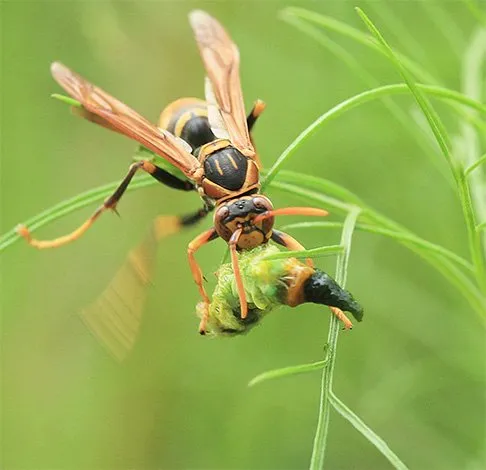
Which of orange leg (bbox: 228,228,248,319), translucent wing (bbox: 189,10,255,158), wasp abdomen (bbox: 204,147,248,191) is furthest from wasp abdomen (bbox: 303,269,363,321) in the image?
translucent wing (bbox: 189,10,255,158)

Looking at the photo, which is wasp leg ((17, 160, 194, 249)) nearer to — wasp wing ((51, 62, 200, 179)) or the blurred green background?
wasp wing ((51, 62, 200, 179))

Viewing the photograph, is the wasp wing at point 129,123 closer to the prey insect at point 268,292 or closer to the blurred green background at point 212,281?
the prey insect at point 268,292

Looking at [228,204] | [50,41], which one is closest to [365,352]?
[228,204]

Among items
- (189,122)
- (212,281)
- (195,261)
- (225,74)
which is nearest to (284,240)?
(195,261)

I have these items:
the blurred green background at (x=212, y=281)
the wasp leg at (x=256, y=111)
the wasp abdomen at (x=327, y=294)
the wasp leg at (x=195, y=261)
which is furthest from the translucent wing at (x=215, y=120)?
the wasp abdomen at (x=327, y=294)

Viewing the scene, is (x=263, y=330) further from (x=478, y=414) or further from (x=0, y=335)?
(x=0, y=335)
